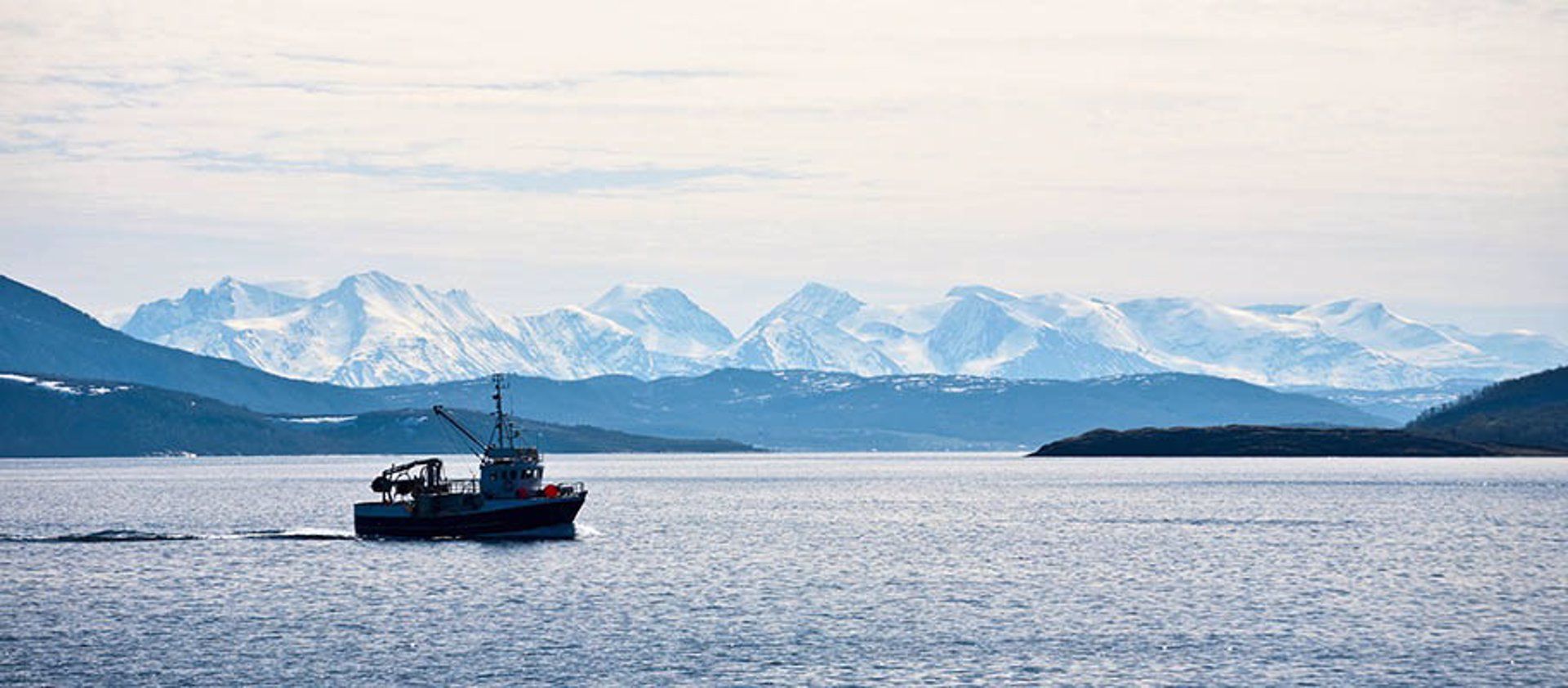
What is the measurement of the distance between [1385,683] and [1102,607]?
29.6 m

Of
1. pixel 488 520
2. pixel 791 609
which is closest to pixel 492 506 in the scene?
pixel 488 520

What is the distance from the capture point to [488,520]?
532 ft

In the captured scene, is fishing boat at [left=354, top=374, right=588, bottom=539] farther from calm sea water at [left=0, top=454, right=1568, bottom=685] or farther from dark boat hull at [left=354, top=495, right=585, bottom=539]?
calm sea water at [left=0, top=454, right=1568, bottom=685]

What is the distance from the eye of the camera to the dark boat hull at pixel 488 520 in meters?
162

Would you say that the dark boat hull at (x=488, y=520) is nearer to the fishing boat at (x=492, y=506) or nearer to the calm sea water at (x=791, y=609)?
the fishing boat at (x=492, y=506)

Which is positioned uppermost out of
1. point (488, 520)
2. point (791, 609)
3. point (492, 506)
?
point (492, 506)

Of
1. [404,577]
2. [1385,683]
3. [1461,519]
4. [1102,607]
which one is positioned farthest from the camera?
[1461,519]

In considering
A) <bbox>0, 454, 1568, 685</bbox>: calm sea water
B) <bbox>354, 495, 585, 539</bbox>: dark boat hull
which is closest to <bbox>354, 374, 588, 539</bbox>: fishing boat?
→ <bbox>354, 495, 585, 539</bbox>: dark boat hull

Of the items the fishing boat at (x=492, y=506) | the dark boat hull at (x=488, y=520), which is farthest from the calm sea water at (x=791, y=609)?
the fishing boat at (x=492, y=506)

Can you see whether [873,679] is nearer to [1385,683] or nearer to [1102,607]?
[1385,683]

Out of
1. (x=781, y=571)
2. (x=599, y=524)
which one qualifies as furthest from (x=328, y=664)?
(x=599, y=524)

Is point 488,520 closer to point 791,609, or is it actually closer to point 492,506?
point 492,506

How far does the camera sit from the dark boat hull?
16225 cm

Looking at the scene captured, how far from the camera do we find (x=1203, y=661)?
90688 millimetres
